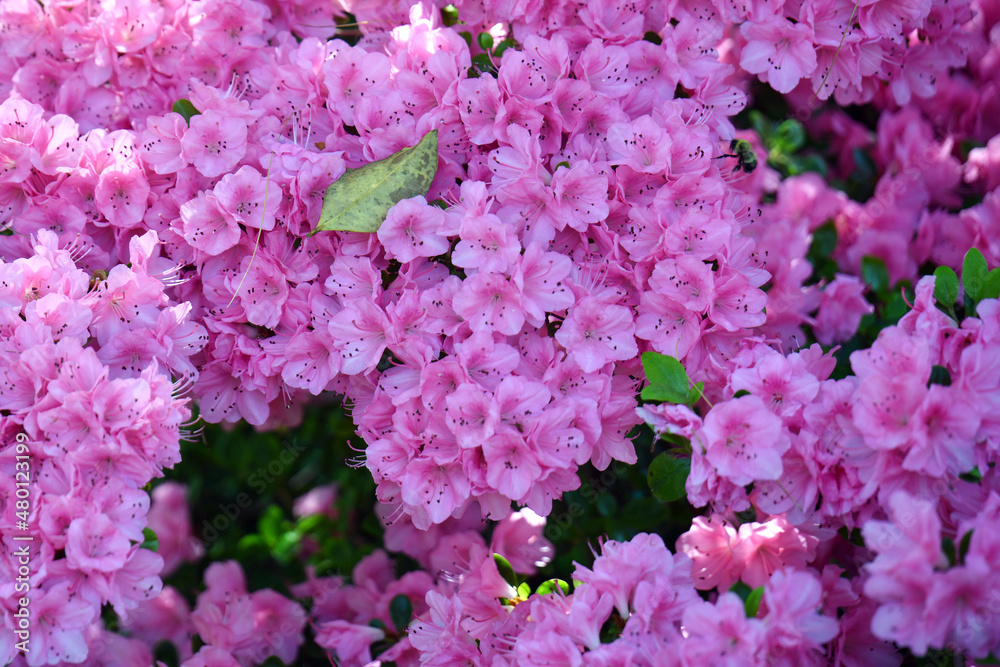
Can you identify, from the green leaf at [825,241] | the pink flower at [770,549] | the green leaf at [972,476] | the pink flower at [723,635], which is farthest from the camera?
the green leaf at [825,241]

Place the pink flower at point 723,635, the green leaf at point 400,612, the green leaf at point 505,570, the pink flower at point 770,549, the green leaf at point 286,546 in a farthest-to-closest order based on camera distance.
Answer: the green leaf at point 286,546 < the green leaf at point 400,612 < the green leaf at point 505,570 < the pink flower at point 770,549 < the pink flower at point 723,635

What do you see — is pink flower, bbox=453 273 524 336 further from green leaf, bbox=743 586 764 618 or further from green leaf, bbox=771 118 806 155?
green leaf, bbox=771 118 806 155

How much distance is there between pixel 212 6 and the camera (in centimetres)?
195

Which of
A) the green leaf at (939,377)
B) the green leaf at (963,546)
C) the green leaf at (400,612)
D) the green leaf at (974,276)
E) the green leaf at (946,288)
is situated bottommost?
the green leaf at (400,612)

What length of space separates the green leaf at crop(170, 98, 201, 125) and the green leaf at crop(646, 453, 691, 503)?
128cm

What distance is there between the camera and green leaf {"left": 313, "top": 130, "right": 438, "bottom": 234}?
163cm

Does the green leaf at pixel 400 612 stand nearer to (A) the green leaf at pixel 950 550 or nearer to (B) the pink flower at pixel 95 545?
(B) the pink flower at pixel 95 545

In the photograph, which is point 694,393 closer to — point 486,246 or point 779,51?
point 486,246

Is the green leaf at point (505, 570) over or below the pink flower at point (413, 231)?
below

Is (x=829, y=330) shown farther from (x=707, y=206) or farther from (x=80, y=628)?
(x=80, y=628)

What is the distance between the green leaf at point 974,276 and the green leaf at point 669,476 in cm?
Answer: 63

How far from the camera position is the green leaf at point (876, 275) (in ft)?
7.85

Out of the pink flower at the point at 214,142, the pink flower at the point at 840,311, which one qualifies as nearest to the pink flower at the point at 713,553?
the pink flower at the point at 840,311

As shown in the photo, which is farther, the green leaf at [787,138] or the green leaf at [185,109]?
the green leaf at [787,138]
